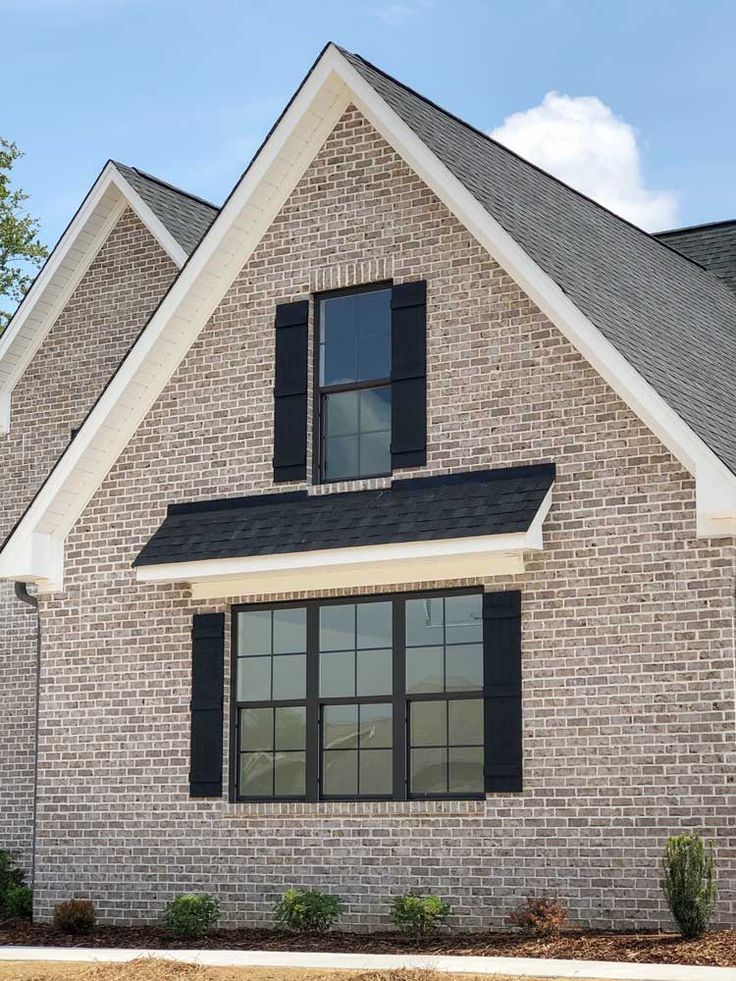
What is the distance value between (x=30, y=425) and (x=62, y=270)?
2169 mm

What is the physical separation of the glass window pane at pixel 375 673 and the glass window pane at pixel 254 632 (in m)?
1.13

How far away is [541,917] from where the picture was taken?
13750 mm

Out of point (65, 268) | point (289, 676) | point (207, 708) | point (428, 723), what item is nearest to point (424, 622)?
point (428, 723)

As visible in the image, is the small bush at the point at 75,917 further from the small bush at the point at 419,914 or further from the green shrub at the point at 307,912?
the small bush at the point at 419,914

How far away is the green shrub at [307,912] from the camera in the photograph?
14.8 meters

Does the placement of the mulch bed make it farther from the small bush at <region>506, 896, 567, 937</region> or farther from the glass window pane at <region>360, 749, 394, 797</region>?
the glass window pane at <region>360, 749, 394, 797</region>

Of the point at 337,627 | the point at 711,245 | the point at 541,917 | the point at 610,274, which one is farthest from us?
the point at 711,245

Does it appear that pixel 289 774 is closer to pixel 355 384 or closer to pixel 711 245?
pixel 355 384

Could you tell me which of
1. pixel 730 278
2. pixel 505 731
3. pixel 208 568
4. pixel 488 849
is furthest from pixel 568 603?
pixel 730 278

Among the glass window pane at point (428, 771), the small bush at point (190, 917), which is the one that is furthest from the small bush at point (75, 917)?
the glass window pane at point (428, 771)

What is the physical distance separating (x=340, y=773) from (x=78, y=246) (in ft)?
30.5

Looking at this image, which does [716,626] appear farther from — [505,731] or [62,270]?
[62,270]

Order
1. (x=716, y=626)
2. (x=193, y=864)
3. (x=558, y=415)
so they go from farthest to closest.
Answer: (x=193, y=864), (x=558, y=415), (x=716, y=626)

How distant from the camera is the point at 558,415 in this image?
49.5 feet
